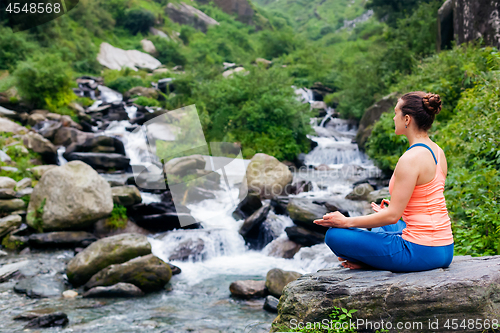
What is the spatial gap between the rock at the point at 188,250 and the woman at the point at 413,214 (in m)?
6.10

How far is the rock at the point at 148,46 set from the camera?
1516 inches

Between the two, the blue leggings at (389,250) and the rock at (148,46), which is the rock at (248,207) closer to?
the blue leggings at (389,250)

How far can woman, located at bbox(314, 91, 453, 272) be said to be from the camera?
2449 mm

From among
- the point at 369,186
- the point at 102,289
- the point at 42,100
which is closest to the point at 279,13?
the point at 42,100

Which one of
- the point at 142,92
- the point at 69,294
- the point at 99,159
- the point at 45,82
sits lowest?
the point at 69,294

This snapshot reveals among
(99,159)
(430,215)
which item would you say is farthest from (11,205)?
(430,215)

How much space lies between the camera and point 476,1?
1022 cm

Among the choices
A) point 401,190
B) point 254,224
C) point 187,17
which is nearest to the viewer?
point 401,190

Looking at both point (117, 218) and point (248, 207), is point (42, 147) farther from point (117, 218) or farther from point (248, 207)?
point (248, 207)

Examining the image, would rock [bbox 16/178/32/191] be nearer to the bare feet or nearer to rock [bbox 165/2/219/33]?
the bare feet

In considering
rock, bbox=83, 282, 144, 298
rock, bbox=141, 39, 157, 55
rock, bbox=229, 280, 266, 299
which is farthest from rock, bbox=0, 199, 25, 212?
rock, bbox=141, 39, 157, 55

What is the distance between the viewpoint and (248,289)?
6254 millimetres

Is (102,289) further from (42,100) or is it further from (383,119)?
(42,100)

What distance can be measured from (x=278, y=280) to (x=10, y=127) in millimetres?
13800
